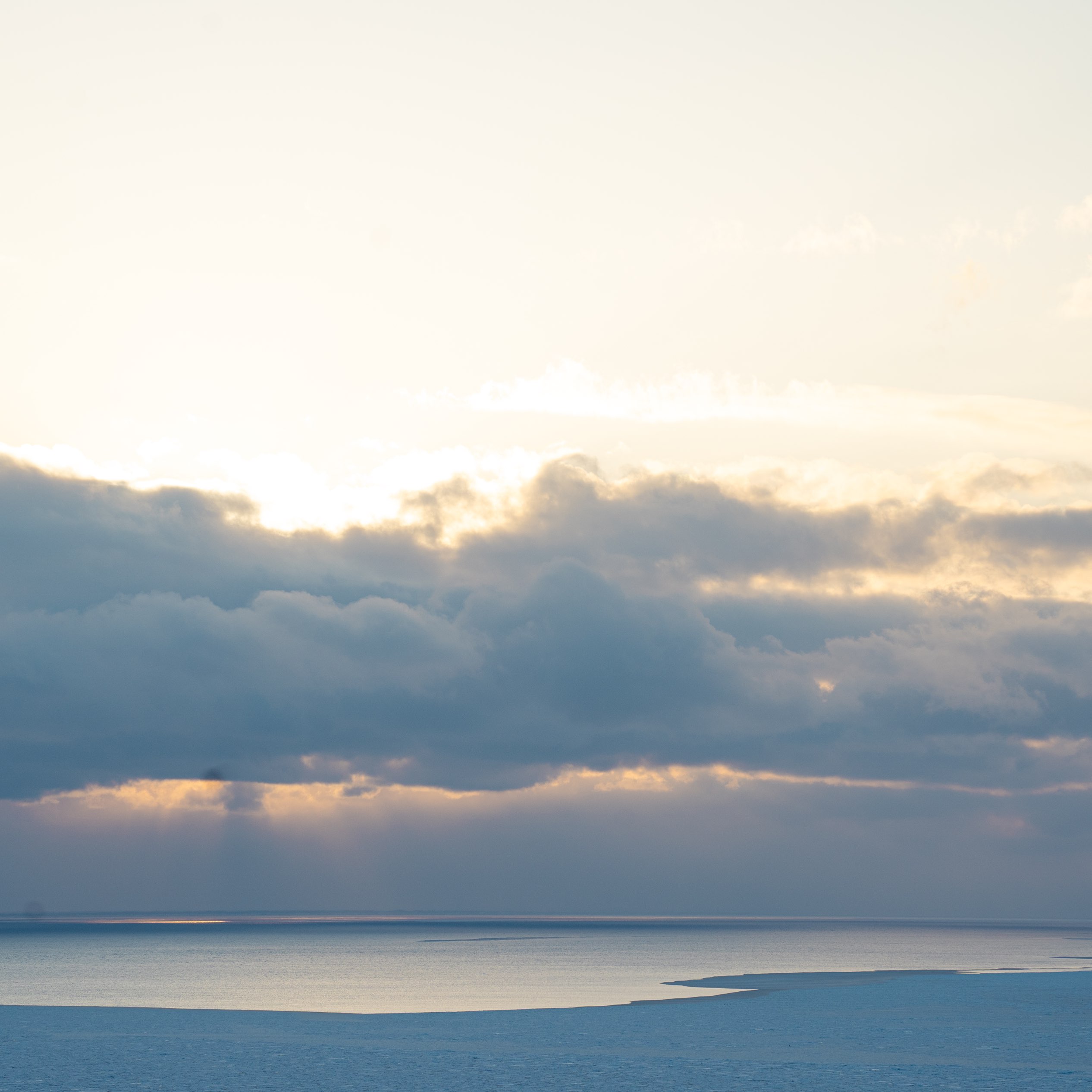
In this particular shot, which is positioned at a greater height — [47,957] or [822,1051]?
[822,1051]

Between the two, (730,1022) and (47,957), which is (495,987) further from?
(47,957)

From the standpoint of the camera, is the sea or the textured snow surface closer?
A: the textured snow surface

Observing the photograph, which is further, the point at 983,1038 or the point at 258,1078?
the point at 983,1038

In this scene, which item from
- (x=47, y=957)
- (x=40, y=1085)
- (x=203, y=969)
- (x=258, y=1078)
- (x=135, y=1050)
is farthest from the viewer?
(x=47, y=957)

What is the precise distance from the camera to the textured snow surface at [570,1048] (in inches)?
1331

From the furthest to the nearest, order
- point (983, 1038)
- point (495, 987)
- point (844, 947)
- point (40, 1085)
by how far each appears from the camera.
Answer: point (844, 947), point (495, 987), point (983, 1038), point (40, 1085)

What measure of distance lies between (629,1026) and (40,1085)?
82.1ft

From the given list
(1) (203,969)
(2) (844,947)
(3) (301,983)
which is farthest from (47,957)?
(2) (844,947)

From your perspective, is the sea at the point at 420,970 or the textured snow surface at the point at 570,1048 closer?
the textured snow surface at the point at 570,1048

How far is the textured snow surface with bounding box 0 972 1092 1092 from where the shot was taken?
3381 cm

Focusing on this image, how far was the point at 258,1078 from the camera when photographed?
34.3 m

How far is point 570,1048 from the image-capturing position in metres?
42.1

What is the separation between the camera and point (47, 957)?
148875mm

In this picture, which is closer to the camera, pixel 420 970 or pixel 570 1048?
pixel 570 1048
